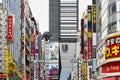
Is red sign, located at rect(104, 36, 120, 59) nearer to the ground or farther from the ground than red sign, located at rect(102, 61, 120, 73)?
farther from the ground

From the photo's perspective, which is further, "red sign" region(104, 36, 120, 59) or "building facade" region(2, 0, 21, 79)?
"building facade" region(2, 0, 21, 79)

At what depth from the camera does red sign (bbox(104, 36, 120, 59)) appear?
46.7 metres

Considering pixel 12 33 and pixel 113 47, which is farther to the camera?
pixel 12 33

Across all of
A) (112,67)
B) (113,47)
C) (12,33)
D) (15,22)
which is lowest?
(112,67)

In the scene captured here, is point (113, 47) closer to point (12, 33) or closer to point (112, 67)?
point (112, 67)

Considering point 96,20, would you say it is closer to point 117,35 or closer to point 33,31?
point 117,35

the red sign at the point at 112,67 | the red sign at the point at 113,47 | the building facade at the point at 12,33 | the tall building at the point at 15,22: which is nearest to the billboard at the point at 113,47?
the red sign at the point at 113,47

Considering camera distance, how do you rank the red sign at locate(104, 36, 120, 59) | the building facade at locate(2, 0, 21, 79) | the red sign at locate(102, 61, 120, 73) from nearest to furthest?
the red sign at locate(102, 61, 120, 73), the red sign at locate(104, 36, 120, 59), the building facade at locate(2, 0, 21, 79)

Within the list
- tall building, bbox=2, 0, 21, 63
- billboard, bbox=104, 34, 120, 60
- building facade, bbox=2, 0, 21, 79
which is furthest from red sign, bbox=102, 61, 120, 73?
tall building, bbox=2, 0, 21, 63

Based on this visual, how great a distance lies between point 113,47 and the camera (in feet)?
155

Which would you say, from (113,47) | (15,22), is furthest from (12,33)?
(113,47)

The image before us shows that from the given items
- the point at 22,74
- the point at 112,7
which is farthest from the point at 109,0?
the point at 22,74

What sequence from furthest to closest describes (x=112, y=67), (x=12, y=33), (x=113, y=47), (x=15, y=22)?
(x=15, y=22)
(x=12, y=33)
(x=113, y=47)
(x=112, y=67)

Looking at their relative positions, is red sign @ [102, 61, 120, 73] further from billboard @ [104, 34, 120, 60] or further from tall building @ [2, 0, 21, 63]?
tall building @ [2, 0, 21, 63]
